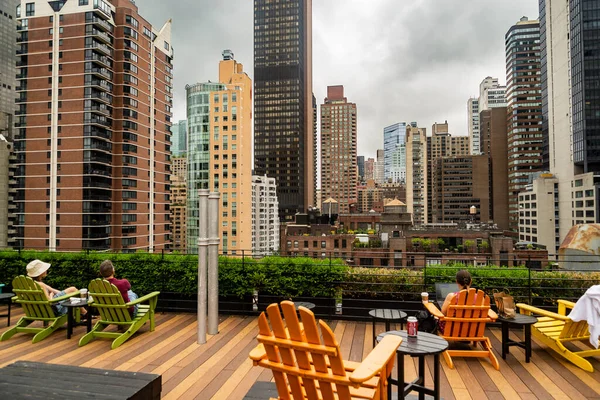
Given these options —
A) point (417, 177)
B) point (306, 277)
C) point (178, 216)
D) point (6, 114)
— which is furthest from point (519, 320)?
point (417, 177)

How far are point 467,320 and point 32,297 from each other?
24.3 feet

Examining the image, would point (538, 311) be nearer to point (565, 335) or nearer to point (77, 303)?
point (565, 335)

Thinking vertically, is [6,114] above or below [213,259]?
above

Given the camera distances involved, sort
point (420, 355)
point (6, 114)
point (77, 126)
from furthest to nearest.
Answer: point (6, 114)
point (77, 126)
point (420, 355)

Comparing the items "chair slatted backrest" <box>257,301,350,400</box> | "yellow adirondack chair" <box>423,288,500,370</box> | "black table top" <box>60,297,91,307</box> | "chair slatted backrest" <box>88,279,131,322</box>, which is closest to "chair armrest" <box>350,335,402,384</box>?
"chair slatted backrest" <box>257,301,350,400</box>

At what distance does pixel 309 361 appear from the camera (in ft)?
8.30

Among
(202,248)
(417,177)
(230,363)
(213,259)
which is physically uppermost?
(417,177)

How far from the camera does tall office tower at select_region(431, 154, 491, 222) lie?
119938 mm

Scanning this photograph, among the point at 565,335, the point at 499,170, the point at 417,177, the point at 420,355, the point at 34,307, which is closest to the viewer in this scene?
the point at 420,355

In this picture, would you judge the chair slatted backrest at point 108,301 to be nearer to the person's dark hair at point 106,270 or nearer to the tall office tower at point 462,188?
the person's dark hair at point 106,270

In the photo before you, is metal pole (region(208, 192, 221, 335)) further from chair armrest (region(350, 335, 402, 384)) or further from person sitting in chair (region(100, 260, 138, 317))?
chair armrest (region(350, 335, 402, 384))

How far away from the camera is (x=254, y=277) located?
735 cm

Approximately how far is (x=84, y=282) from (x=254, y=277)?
4296 millimetres

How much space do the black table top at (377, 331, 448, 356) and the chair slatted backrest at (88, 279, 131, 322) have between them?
4.52 m
